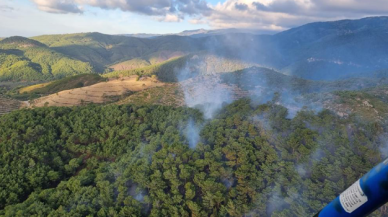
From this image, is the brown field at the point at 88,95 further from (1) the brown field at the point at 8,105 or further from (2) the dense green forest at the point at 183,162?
(2) the dense green forest at the point at 183,162

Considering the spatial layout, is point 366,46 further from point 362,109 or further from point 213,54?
point 362,109

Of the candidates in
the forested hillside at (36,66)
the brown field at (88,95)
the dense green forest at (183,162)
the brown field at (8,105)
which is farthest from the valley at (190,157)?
the forested hillside at (36,66)

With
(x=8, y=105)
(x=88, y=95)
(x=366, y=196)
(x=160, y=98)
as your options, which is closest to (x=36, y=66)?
(x=8, y=105)

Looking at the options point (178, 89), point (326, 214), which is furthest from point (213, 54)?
point (326, 214)

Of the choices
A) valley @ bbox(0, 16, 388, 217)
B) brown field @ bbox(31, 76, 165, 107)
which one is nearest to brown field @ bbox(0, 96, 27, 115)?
brown field @ bbox(31, 76, 165, 107)

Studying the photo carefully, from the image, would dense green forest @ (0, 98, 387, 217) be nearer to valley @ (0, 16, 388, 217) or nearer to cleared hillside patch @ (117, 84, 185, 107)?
valley @ (0, 16, 388, 217)
